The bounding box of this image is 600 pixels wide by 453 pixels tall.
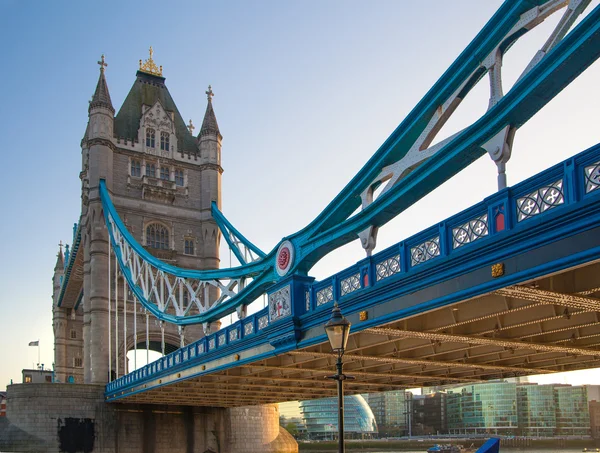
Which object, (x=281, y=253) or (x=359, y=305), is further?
(x=281, y=253)

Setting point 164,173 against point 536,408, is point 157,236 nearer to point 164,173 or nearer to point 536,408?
point 164,173

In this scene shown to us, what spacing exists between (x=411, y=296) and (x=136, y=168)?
44.9 metres

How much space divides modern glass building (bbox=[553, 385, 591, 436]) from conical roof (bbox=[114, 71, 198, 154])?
386 ft

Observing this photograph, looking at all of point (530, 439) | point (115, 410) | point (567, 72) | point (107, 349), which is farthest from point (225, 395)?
point (530, 439)

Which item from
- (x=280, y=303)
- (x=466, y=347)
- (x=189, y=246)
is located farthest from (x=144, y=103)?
(x=466, y=347)

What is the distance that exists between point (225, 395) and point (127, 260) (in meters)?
15.3

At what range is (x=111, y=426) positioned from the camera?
4422 centimetres

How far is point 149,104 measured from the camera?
60438 mm

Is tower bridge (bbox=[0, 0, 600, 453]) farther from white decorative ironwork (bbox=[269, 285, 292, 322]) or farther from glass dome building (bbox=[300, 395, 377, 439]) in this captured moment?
glass dome building (bbox=[300, 395, 377, 439])

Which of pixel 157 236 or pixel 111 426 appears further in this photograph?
pixel 157 236

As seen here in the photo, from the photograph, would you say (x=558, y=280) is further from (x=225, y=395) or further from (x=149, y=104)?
(x=149, y=104)

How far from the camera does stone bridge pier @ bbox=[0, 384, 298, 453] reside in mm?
42594

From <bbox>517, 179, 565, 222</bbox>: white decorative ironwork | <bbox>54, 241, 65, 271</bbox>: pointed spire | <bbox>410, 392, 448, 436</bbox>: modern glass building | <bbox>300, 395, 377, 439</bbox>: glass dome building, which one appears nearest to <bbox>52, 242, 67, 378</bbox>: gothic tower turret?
<bbox>54, 241, 65, 271</bbox>: pointed spire

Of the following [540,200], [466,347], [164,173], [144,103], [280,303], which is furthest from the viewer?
[144,103]
